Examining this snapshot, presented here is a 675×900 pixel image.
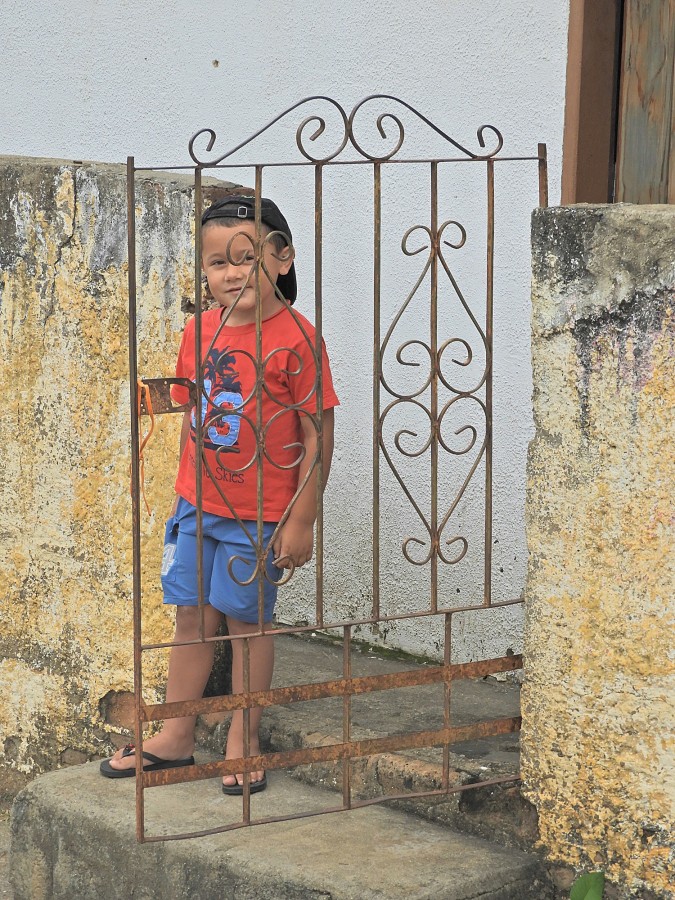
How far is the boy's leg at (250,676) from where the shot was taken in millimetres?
3307

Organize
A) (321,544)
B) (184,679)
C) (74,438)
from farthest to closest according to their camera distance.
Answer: (74,438) < (184,679) < (321,544)

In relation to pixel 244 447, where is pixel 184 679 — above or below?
below

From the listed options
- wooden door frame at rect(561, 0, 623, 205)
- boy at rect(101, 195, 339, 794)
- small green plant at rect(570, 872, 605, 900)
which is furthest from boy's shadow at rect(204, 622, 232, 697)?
wooden door frame at rect(561, 0, 623, 205)

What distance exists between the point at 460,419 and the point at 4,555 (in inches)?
57.7

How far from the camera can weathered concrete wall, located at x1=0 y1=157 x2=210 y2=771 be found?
3.67 metres

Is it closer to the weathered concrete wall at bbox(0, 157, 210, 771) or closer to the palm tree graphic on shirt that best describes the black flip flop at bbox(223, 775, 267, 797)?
the weathered concrete wall at bbox(0, 157, 210, 771)

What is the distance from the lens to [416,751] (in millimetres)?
3357

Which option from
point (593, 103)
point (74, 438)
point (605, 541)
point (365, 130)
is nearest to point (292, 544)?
point (605, 541)

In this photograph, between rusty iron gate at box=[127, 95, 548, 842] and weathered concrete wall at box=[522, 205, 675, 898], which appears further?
rusty iron gate at box=[127, 95, 548, 842]

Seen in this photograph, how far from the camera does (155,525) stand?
147 inches

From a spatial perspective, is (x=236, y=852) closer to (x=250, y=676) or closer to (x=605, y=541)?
(x=250, y=676)

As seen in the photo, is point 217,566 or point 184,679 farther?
point 184,679

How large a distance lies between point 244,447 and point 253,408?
97 mm

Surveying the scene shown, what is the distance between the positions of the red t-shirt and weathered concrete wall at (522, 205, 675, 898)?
58cm
